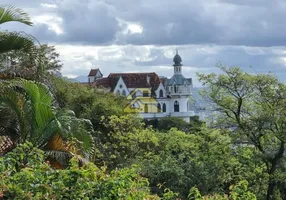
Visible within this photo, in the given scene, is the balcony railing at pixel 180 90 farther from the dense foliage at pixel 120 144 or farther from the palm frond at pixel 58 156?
the palm frond at pixel 58 156

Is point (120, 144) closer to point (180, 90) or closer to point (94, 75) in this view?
point (180, 90)

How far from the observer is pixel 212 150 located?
70.2ft

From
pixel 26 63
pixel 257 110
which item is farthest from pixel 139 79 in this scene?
pixel 26 63

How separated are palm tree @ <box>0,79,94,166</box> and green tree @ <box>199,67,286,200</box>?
438 inches

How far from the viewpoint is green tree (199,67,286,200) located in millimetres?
20469

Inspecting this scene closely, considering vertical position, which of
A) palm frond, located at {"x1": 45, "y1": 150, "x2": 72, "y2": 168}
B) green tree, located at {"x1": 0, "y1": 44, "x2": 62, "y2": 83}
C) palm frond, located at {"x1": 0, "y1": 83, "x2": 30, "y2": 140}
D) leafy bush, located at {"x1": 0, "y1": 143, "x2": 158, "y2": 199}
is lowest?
palm frond, located at {"x1": 45, "y1": 150, "x2": 72, "y2": 168}

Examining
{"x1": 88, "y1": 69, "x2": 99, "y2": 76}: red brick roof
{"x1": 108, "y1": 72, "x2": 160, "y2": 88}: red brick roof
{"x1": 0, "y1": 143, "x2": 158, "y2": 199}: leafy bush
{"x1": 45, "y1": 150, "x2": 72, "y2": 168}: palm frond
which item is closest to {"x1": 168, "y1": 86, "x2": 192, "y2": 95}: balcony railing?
{"x1": 108, "y1": 72, "x2": 160, "y2": 88}: red brick roof

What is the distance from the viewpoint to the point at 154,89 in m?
77.8

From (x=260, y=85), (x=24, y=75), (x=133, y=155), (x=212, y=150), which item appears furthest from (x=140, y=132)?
(x=24, y=75)

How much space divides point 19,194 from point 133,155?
64.3ft

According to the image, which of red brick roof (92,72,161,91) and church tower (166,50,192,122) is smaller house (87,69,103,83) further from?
church tower (166,50,192,122)

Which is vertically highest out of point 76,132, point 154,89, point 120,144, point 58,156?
point 154,89

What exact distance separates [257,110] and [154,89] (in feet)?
187

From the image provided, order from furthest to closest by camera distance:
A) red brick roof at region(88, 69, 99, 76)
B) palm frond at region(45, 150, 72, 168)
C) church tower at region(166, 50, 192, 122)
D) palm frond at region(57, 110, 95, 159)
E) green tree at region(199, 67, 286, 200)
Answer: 1. red brick roof at region(88, 69, 99, 76)
2. church tower at region(166, 50, 192, 122)
3. green tree at region(199, 67, 286, 200)
4. palm frond at region(57, 110, 95, 159)
5. palm frond at region(45, 150, 72, 168)
